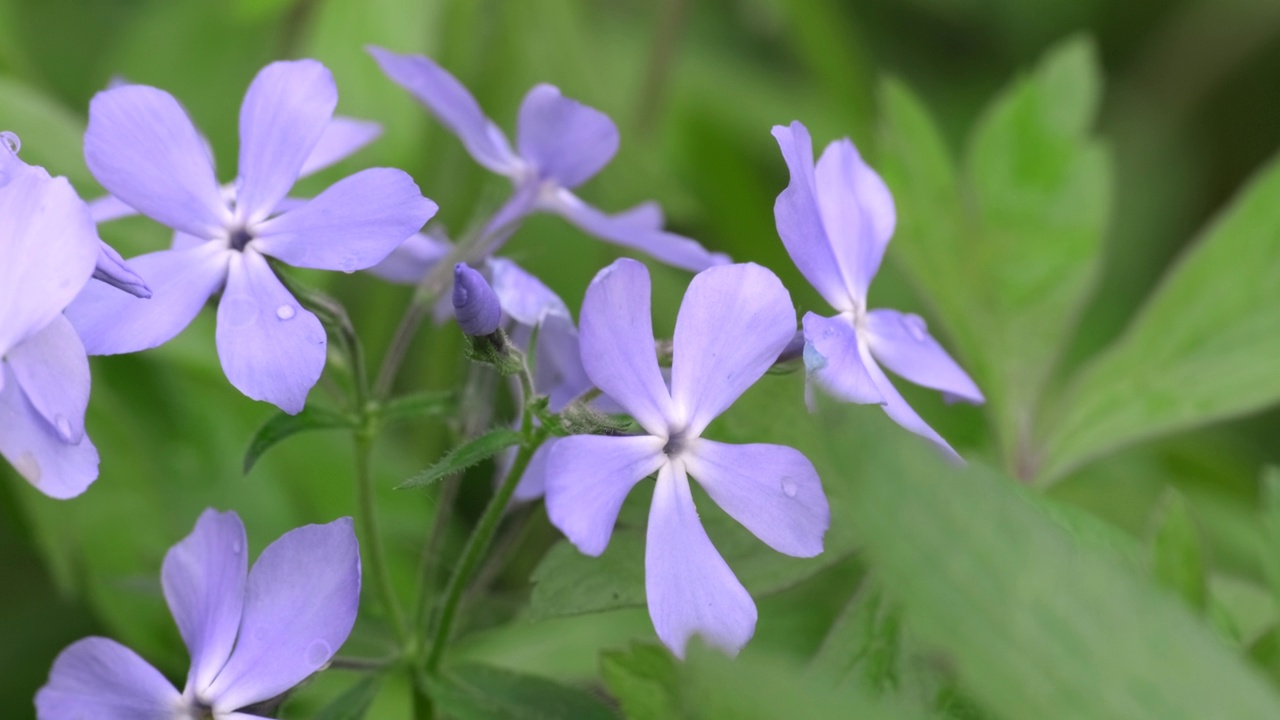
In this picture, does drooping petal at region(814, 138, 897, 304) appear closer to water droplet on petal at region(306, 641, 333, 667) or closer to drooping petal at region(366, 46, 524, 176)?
drooping petal at region(366, 46, 524, 176)

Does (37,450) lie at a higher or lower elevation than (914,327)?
lower

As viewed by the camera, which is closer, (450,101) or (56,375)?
(56,375)

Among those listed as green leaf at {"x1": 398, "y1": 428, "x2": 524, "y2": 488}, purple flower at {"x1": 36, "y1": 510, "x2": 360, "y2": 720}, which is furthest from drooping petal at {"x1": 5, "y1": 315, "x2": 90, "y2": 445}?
green leaf at {"x1": 398, "y1": 428, "x2": 524, "y2": 488}

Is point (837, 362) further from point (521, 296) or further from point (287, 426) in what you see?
point (287, 426)

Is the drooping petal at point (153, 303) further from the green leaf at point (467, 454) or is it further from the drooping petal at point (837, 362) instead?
the drooping petal at point (837, 362)

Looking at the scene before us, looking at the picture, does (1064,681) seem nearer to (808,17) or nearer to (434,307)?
(434,307)

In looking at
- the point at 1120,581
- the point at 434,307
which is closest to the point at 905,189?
the point at 434,307

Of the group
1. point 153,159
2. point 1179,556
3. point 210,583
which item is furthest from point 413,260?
point 1179,556
